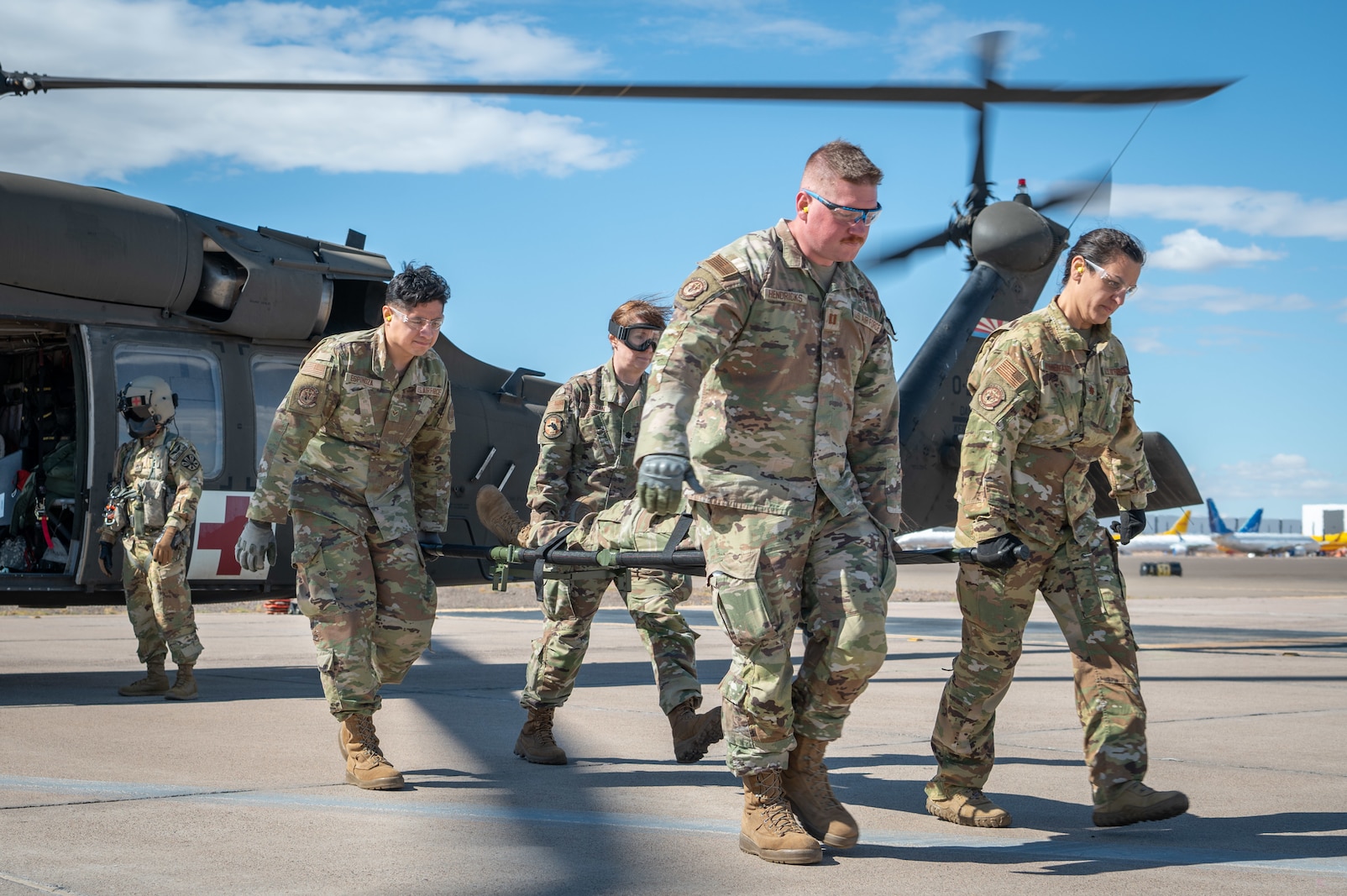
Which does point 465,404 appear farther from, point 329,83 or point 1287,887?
point 1287,887

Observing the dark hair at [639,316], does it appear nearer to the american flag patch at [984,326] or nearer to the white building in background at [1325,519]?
the american flag patch at [984,326]

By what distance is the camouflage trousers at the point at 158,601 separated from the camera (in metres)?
7.42

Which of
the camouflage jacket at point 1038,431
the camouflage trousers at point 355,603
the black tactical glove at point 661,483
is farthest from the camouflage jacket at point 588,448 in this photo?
the black tactical glove at point 661,483

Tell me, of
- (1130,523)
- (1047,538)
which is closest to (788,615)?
(1047,538)

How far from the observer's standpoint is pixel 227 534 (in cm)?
834

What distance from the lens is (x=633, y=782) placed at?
4.88 metres

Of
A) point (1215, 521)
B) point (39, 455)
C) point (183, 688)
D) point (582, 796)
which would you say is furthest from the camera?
point (1215, 521)

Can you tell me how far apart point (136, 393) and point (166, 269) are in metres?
0.87

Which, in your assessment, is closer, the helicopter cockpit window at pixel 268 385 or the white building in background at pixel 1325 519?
the helicopter cockpit window at pixel 268 385

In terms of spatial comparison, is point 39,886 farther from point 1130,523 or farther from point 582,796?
point 1130,523

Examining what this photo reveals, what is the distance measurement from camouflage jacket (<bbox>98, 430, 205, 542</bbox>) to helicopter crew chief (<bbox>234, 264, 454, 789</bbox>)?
2813mm

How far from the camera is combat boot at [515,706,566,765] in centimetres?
531

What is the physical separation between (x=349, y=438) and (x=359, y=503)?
25 cm

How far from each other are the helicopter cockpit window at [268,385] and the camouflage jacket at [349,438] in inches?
152
